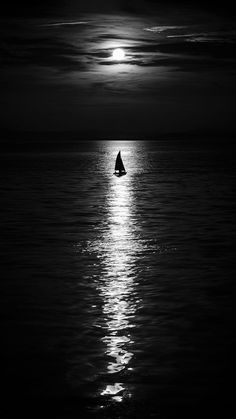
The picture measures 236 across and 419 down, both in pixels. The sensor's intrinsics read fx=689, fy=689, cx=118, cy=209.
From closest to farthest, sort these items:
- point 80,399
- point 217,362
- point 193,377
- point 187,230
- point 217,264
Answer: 1. point 80,399
2. point 193,377
3. point 217,362
4. point 217,264
5. point 187,230

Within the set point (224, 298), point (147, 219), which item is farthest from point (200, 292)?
point (147, 219)

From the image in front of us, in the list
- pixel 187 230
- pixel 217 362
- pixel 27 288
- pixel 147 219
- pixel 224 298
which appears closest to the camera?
pixel 217 362

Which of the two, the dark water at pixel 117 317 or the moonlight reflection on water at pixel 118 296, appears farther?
the moonlight reflection on water at pixel 118 296

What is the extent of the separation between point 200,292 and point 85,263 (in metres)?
4.97

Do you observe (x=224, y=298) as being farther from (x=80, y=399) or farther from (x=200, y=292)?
(x=80, y=399)

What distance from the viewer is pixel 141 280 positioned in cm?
1788

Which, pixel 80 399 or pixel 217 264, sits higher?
pixel 80 399

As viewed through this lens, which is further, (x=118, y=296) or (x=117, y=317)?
(x=118, y=296)

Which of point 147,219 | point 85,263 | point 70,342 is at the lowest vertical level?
point 147,219

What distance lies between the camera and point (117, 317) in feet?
46.1

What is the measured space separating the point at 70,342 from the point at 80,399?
273cm

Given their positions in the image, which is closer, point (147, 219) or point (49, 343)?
point (49, 343)

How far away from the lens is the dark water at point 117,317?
9891mm

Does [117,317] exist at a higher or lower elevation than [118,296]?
higher
